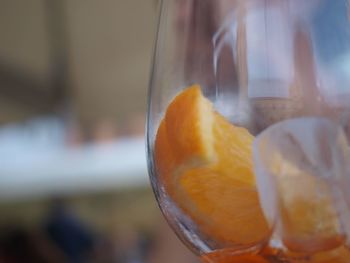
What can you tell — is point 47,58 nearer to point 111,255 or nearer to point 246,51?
point 111,255

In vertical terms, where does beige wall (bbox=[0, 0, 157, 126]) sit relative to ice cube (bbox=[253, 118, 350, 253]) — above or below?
above

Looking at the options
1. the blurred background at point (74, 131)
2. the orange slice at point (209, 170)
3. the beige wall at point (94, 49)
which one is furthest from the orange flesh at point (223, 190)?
the beige wall at point (94, 49)

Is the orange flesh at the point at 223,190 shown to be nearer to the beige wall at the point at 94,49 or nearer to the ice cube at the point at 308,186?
the ice cube at the point at 308,186

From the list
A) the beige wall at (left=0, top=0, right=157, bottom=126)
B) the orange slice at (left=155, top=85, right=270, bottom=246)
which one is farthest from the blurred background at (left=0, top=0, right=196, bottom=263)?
the orange slice at (left=155, top=85, right=270, bottom=246)

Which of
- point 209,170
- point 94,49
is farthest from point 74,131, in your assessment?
point 209,170

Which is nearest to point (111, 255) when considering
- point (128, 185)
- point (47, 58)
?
point (128, 185)

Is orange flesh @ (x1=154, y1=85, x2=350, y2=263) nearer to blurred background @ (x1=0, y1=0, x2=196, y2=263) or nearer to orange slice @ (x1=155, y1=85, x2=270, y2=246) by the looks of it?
orange slice @ (x1=155, y1=85, x2=270, y2=246)
